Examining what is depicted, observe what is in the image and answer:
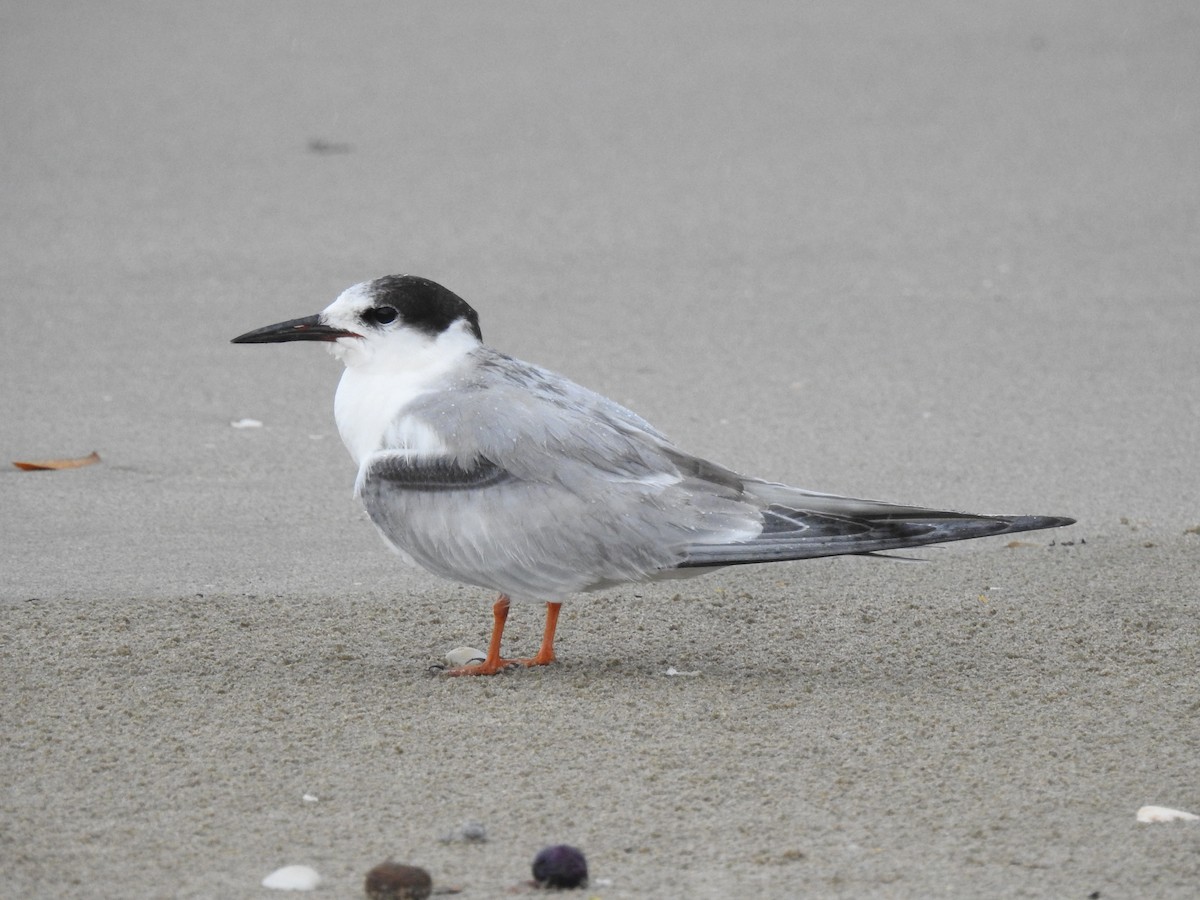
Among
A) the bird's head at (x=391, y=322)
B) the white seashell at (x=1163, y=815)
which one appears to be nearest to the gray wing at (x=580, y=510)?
the bird's head at (x=391, y=322)

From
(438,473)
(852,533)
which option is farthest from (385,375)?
(852,533)

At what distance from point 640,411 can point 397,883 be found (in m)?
3.24

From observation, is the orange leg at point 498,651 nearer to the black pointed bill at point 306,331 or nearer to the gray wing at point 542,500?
the gray wing at point 542,500

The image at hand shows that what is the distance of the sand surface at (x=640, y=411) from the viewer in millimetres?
2885

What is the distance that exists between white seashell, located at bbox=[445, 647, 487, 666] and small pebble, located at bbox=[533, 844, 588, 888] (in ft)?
3.76

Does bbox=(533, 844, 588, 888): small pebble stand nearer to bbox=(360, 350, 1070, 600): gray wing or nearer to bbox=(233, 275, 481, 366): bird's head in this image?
bbox=(360, 350, 1070, 600): gray wing

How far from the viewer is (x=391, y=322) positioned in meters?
3.81

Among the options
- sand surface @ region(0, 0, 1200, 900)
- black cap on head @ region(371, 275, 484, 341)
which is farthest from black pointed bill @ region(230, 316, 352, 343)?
sand surface @ region(0, 0, 1200, 900)

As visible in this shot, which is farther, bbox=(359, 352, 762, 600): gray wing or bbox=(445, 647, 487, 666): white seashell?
bbox=(445, 647, 487, 666): white seashell

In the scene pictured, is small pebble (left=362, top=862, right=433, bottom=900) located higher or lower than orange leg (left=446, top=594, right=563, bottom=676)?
lower

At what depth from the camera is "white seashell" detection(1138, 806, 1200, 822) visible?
9.30ft

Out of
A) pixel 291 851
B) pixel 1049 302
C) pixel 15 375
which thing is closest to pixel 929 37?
pixel 1049 302

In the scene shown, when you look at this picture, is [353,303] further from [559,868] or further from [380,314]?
[559,868]

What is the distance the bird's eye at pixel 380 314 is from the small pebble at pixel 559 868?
1.56 meters
